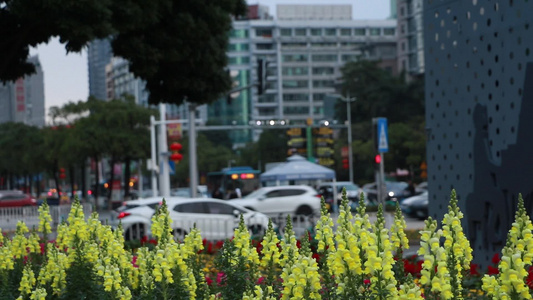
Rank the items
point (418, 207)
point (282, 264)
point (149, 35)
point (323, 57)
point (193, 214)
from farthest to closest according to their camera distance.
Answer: point (323, 57)
point (418, 207)
point (193, 214)
point (149, 35)
point (282, 264)

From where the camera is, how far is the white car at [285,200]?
124 ft

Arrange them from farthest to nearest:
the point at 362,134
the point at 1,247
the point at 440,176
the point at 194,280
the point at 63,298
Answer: the point at 362,134
the point at 440,176
the point at 1,247
the point at 63,298
the point at 194,280

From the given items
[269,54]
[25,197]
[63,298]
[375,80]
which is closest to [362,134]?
[375,80]

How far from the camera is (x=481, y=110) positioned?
12.3m

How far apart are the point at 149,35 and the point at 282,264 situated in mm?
13171

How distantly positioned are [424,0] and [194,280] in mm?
7542

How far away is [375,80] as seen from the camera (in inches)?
4259

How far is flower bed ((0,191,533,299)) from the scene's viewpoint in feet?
18.2

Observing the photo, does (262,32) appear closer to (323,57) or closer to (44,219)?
(323,57)

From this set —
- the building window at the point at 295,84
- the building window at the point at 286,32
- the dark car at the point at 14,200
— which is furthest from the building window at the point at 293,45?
the dark car at the point at 14,200

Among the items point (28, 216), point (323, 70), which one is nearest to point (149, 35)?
point (28, 216)

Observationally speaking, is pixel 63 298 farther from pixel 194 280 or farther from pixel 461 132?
pixel 461 132

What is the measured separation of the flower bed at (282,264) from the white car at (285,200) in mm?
27081

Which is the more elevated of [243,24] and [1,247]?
[243,24]
